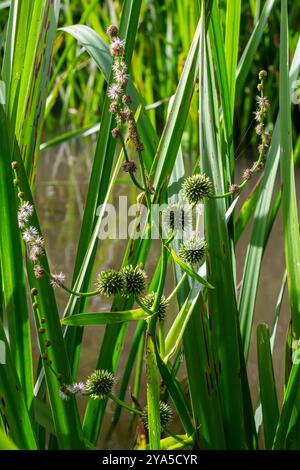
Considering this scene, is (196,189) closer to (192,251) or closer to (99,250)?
(192,251)

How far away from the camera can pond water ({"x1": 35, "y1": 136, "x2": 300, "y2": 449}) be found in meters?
1.37

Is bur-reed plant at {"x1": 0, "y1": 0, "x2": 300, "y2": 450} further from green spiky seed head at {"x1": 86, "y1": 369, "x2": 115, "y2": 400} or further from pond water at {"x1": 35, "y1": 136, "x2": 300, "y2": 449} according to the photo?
pond water at {"x1": 35, "y1": 136, "x2": 300, "y2": 449}

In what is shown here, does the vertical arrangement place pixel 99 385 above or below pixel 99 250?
below

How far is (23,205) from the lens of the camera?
0.65 metres

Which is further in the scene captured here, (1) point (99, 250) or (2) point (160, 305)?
(1) point (99, 250)

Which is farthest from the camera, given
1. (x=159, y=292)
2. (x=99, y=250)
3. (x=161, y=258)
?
(x=99, y=250)

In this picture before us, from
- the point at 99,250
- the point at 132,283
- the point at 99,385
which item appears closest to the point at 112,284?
the point at 132,283

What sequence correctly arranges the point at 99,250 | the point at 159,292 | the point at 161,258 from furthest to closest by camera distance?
the point at 99,250 → the point at 161,258 → the point at 159,292

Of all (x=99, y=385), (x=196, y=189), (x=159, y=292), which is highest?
(x=196, y=189)

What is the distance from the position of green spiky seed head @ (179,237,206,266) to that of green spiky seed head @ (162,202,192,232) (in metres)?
0.04

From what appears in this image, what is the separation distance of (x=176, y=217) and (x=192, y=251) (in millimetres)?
64

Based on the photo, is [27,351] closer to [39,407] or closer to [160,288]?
[39,407]

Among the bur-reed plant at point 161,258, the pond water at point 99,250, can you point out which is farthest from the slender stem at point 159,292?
the pond water at point 99,250

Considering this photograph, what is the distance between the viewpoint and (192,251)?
2.33 ft
